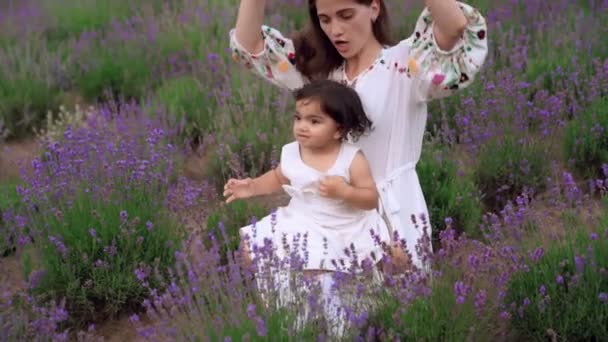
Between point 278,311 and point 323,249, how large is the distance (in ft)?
1.72

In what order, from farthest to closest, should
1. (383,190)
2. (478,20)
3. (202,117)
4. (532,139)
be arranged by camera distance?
1. (202,117)
2. (532,139)
3. (383,190)
4. (478,20)

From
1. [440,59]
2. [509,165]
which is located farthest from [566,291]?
[509,165]

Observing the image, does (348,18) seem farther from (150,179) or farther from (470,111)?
(470,111)

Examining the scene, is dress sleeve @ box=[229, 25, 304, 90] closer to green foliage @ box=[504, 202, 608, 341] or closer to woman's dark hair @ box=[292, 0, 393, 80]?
woman's dark hair @ box=[292, 0, 393, 80]

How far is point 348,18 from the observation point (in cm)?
317

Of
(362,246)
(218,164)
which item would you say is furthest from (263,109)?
(362,246)

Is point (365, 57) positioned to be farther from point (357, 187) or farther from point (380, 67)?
point (357, 187)

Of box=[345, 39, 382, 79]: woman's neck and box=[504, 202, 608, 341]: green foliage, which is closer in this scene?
box=[504, 202, 608, 341]: green foliage

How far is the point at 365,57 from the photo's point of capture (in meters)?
3.31

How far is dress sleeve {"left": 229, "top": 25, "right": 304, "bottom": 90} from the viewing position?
3.43m

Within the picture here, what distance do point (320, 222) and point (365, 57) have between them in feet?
2.31

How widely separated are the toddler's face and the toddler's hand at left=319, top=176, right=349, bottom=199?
0.61ft

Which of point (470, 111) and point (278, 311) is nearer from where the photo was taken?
point (278, 311)

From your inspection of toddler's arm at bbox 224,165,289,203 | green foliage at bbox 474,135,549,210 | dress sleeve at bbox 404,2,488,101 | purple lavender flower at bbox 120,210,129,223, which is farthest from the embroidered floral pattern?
green foliage at bbox 474,135,549,210
